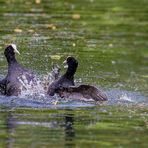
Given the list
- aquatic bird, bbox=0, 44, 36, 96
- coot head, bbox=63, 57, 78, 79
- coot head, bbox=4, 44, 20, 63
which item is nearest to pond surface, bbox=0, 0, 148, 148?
aquatic bird, bbox=0, 44, 36, 96

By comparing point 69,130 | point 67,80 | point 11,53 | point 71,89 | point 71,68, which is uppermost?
point 11,53

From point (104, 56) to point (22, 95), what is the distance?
5.21 metres

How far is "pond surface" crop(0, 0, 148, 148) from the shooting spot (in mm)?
12328

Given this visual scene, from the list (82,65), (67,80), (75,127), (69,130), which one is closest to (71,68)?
(67,80)

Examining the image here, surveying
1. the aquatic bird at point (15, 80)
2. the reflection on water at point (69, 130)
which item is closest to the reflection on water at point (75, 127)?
the reflection on water at point (69, 130)

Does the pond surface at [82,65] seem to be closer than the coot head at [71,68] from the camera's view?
Yes

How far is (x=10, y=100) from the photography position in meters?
15.2

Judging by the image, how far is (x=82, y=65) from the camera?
19.1 meters

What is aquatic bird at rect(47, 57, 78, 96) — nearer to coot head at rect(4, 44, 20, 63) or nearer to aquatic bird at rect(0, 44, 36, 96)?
aquatic bird at rect(0, 44, 36, 96)

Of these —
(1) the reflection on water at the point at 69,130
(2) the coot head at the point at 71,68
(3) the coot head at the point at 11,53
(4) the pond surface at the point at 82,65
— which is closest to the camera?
(1) the reflection on water at the point at 69,130

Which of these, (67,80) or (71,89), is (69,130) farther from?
(67,80)

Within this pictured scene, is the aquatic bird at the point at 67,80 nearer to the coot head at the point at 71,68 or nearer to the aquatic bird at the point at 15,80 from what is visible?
the coot head at the point at 71,68

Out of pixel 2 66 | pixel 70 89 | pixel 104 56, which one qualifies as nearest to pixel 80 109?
pixel 70 89

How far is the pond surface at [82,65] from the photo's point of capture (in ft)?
40.4
